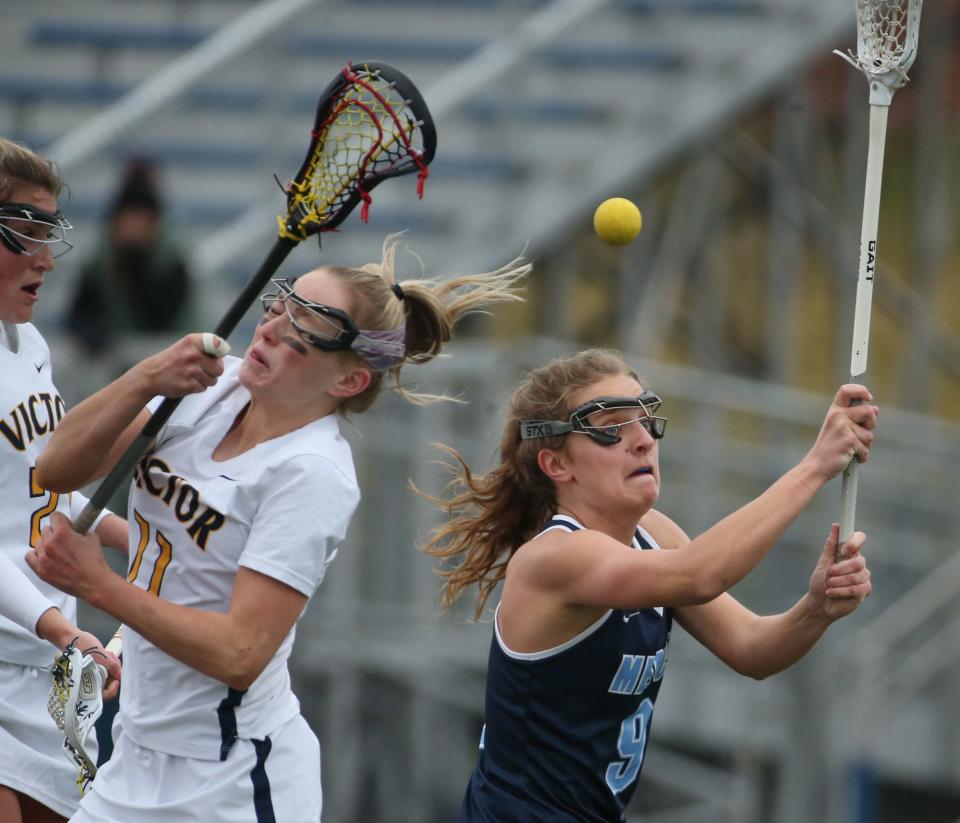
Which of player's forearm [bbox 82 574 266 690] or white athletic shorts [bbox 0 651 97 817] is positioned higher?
player's forearm [bbox 82 574 266 690]

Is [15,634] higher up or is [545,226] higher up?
[545,226]

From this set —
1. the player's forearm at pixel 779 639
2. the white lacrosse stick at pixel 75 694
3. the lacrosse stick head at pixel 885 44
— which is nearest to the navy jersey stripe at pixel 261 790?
the white lacrosse stick at pixel 75 694

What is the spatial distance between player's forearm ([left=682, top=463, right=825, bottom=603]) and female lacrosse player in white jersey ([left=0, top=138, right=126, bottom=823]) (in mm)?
1354

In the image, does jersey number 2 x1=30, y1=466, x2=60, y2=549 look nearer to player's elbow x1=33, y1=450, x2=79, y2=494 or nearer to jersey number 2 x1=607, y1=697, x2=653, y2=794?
player's elbow x1=33, y1=450, x2=79, y2=494

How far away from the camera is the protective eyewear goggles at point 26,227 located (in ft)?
12.8

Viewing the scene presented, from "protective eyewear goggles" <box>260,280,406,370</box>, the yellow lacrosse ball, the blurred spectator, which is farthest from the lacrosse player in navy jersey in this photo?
the blurred spectator

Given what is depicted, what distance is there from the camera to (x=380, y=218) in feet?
31.4

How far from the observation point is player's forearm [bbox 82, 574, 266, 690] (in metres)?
3.43

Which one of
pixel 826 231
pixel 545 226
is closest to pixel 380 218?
pixel 545 226

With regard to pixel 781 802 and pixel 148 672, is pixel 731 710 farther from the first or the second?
pixel 148 672

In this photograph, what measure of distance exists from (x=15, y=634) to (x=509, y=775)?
1.13 metres

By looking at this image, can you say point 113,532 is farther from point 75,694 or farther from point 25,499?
point 75,694

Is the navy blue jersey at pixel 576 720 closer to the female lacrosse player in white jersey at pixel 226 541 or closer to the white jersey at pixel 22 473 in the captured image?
the female lacrosse player in white jersey at pixel 226 541

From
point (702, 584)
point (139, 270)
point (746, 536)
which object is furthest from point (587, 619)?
point (139, 270)
